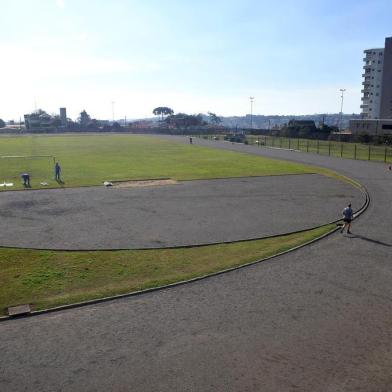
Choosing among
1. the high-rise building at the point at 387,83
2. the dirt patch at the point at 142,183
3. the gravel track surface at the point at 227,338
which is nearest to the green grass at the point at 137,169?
the dirt patch at the point at 142,183

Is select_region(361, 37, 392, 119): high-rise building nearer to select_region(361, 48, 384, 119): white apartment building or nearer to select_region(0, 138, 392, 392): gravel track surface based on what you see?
select_region(361, 48, 384, 119): white apartment building

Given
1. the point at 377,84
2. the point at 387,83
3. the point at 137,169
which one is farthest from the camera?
the point at 377,84

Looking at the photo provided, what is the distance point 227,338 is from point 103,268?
6.34 meters

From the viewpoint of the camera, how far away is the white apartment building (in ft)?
403

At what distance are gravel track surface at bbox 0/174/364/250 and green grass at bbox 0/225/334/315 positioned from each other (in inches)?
42.8

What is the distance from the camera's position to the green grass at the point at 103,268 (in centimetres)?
1313

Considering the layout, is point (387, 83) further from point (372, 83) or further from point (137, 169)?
point (137, 169)

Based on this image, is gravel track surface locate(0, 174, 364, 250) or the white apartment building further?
the white apartment building

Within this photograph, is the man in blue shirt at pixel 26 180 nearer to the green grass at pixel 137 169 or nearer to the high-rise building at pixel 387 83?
the green grass at pixel 137 169

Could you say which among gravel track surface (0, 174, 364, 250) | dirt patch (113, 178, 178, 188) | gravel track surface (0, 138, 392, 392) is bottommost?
gravel track surface (0, 138, 392, 392)

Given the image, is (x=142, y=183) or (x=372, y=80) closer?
(x=142, y=183)

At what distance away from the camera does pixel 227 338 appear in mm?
10555

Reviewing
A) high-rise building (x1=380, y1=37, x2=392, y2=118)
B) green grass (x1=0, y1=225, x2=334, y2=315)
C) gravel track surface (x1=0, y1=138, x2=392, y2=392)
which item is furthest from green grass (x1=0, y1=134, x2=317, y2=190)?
high-rise building (x1=380, y1=37, x2=392, y2=118)

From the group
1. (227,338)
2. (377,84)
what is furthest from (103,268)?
(377,84)
